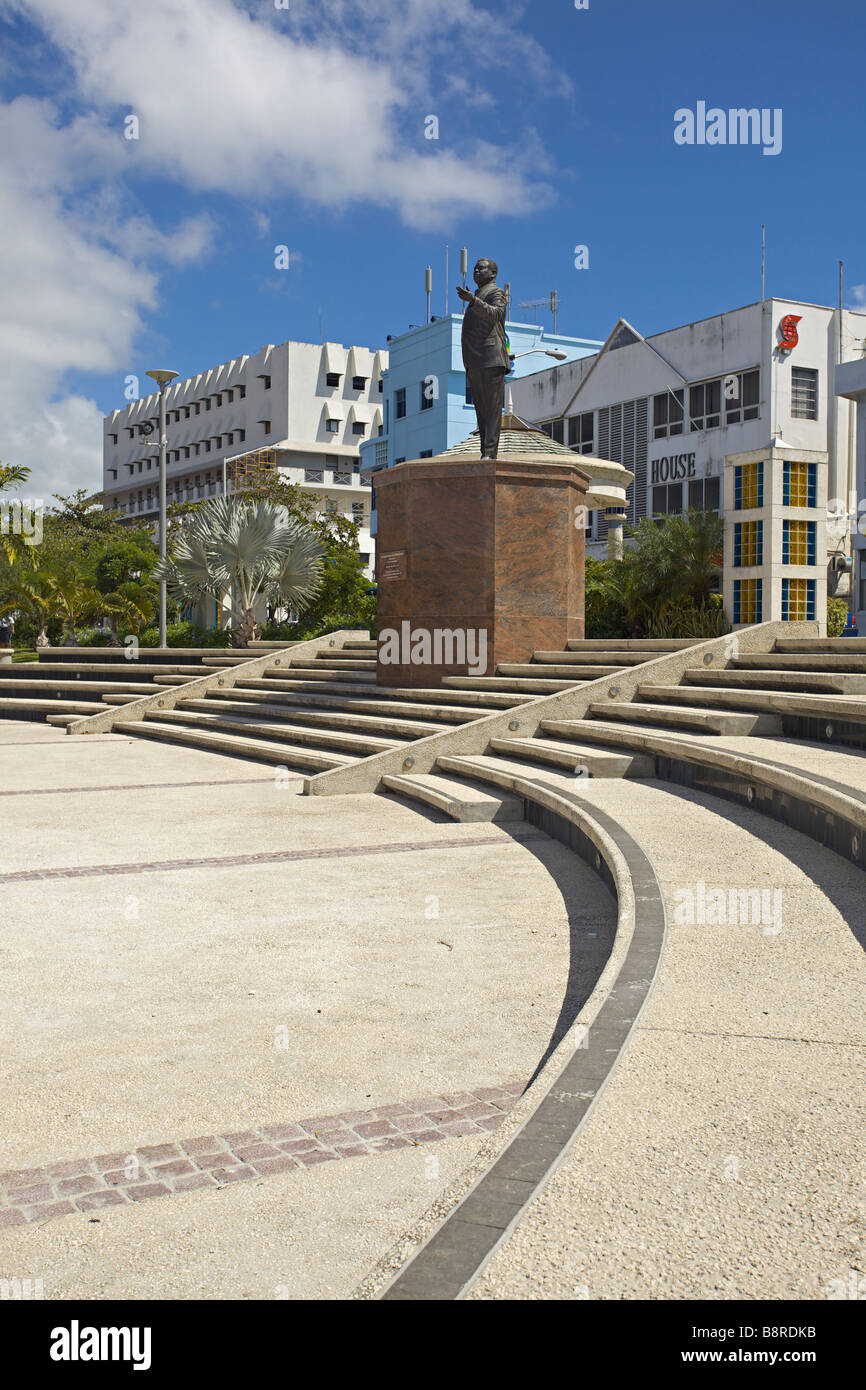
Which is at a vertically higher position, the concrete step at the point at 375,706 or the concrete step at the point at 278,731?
the concrete step at the point at 375,706

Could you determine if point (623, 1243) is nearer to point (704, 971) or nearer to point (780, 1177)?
point (780, 1177)

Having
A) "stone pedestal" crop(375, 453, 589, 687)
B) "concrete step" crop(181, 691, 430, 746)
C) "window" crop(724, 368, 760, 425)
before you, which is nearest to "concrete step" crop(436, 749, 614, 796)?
"concrete step" crop(181, 691, 430, 746)

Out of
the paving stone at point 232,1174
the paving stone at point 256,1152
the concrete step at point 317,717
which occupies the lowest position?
the paving stone at point 256,1152

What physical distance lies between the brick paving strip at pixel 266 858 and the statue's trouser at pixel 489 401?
8.41m

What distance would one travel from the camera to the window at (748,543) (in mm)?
14031

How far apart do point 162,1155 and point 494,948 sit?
7.87 ft

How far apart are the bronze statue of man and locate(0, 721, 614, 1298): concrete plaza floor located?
27.2 feet

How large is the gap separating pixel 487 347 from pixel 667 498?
24024mm

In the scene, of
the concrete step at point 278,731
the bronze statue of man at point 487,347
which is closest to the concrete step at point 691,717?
the concrete step at point 278,731

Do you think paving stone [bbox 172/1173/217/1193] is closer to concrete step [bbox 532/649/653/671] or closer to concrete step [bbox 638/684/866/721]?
concrete step [bbox 638/684/866/721]

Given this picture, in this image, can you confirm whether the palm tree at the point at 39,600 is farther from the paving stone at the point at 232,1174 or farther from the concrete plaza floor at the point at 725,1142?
the paving stone at the point at 232,1174

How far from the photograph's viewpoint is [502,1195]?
247 centimetres

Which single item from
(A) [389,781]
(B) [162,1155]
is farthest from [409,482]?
(B) [162,1155]

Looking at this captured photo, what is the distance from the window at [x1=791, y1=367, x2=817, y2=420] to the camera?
34125mm
